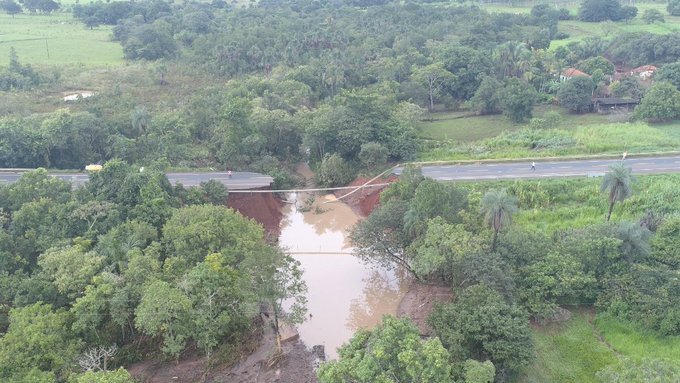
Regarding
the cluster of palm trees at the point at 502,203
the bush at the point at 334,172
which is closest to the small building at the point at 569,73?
the bush at the point at 334,172

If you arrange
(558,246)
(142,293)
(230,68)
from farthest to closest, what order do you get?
(230,68), (558,246), (142,293)

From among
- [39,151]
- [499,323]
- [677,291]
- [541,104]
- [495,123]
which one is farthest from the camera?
[541,104]

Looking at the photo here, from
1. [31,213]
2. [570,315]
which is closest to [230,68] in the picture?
[31,213]

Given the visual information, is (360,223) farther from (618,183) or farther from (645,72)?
(645,72)

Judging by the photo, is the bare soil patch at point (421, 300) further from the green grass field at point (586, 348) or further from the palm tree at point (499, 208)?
the green grass field at point (586, 348)

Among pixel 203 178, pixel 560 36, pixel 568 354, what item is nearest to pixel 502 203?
pixel 568 354

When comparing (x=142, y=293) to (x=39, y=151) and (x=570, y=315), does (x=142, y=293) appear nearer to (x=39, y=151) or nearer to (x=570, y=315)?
(x=570, y=315)

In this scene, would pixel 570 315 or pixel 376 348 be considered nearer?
pixel 376 348
